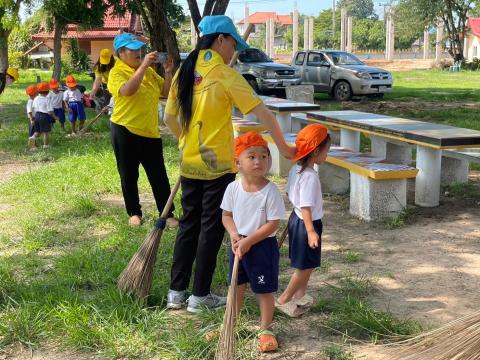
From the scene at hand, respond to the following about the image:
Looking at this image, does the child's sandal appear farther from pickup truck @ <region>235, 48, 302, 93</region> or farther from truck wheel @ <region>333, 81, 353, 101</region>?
truck wheel @ <region>333, 81, 353, 101</region>

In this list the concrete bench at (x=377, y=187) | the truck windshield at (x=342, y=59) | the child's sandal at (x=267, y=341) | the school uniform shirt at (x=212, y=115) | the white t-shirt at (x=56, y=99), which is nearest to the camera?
the child's sandal at (x=267, y=341)

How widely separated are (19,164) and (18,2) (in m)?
7.48

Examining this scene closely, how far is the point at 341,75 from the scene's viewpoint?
59.6 ft

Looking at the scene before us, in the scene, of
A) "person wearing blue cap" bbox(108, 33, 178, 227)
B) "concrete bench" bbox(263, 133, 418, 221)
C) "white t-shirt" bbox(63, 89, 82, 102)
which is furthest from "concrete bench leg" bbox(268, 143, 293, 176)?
"white t-shirt" bbox(63, 89, 82, 102)

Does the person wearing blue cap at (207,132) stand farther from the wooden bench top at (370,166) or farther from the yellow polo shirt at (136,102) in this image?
the wooden bench top at (370,166)

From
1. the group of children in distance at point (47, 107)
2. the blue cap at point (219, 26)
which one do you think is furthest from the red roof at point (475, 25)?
the blue cap at point (219, 26)

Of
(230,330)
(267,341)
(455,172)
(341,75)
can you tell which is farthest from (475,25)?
(230,330)

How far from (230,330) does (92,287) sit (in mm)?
1556

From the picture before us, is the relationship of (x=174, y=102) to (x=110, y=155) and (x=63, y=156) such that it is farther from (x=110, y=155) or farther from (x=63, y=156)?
(x=63, y=156)

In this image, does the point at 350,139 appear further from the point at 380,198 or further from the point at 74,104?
the point at 74,104

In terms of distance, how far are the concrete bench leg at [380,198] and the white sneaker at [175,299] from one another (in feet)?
7.81

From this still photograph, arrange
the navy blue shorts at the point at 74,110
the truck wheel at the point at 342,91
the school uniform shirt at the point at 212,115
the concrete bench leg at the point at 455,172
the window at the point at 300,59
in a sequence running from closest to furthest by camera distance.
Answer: the school uniform shirt at the point at 212,115 < the concrete bench leg at the point at 455,172 < the navy blue shorts at the point at 74,110 < the truck wheel at the point at 342,91 < the window at the point at 300,59

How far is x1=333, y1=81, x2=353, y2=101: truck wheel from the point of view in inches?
712

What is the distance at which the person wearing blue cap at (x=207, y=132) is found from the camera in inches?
141
